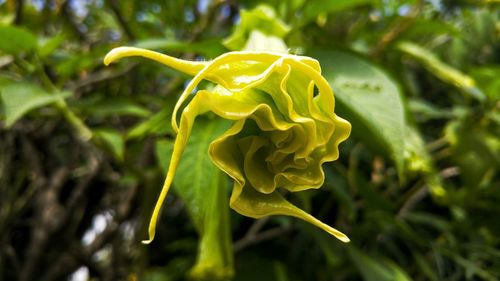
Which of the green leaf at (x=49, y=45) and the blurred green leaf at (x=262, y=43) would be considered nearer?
the blurred green leaf at (x=262, y=43)

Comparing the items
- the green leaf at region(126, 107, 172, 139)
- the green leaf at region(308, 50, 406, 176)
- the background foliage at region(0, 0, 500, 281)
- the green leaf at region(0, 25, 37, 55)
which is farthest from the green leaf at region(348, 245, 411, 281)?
the green leaf at region(0, 25, 37, 55)

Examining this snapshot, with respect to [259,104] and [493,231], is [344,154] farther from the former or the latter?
[259,104]

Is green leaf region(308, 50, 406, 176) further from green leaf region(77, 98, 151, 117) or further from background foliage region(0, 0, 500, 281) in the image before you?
green leaf region(77, 98, 151, 117)

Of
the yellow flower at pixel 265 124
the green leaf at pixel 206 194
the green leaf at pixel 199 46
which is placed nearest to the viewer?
the yellow flower at pixel 265 124

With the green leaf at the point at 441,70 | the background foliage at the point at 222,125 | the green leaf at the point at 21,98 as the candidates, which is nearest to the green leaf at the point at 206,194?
the background foliage at the point at 222,125

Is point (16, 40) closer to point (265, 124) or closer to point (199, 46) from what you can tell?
point (199, 46)

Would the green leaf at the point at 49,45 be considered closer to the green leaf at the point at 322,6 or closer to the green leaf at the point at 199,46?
the green leaf at the point at 199,46

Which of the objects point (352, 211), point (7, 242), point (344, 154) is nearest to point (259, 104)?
point (352, 211)
